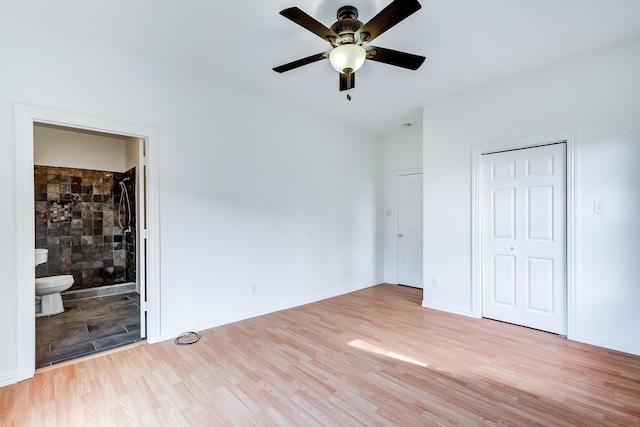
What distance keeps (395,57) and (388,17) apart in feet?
1.39

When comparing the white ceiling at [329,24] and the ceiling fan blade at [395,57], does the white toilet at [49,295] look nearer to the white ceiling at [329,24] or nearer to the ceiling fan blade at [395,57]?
the white ceiling at [329,24]

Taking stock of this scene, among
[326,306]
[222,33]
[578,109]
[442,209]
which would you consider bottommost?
[326,306]

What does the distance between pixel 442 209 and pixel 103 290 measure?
17.0ft

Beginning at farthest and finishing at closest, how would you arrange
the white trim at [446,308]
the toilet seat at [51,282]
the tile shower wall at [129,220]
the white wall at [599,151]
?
the tile shower wall at [129,220] < the white trim at [446,308] < the toilet seat at [51,282] < the white wall at [599,151]

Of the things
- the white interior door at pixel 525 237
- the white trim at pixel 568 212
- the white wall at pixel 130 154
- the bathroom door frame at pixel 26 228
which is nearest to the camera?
the bathroom door frame at pixel 26 228

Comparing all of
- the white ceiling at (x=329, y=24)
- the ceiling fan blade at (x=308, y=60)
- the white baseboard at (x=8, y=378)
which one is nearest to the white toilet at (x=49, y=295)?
the white baseboard at (x=8, y=378)

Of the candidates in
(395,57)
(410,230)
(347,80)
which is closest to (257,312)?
(347,80)

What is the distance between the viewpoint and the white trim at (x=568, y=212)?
9.77ft

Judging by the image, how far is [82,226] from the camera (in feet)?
16.2

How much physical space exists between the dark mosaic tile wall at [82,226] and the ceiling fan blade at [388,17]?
4.42m

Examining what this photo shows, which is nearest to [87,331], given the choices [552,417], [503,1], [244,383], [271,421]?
[244,383]

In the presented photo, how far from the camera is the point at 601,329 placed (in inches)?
112

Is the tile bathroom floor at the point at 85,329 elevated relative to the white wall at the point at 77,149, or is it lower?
lower

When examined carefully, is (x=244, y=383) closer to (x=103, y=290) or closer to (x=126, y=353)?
(x=126, y=353)
